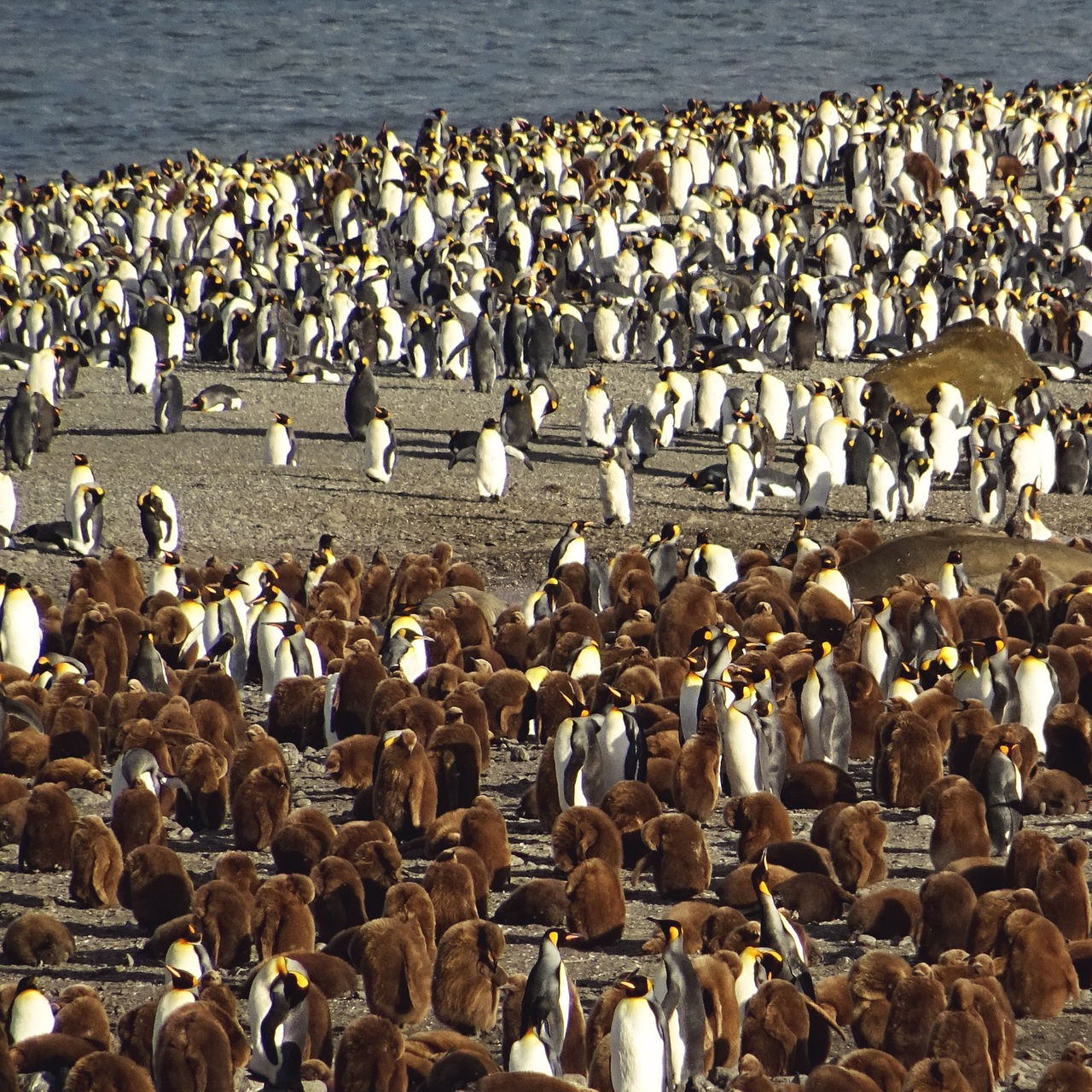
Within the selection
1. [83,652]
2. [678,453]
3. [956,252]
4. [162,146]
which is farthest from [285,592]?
[162,146]

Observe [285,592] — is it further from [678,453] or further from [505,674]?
[678,453]

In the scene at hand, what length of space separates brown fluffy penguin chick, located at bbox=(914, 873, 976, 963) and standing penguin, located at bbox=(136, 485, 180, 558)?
7.75m

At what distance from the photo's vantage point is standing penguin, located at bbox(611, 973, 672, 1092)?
5.69 m

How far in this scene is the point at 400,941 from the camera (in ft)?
20.7

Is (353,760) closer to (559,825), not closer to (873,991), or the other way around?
(559,825)

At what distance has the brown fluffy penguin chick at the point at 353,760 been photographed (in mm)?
8789

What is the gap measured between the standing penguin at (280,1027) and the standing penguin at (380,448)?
30.7ft

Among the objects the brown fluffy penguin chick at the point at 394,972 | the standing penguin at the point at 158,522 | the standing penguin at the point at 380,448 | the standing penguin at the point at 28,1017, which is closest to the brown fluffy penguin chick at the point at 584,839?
the brown fluffy penguin chick at the point at 394,972

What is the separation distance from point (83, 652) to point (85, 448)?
639 cm

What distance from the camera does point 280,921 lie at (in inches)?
267

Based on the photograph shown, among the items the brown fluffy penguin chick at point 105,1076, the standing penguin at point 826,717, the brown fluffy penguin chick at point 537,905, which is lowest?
the brown fluffy penguin chick at point 105,1076

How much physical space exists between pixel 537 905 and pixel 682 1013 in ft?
4.11

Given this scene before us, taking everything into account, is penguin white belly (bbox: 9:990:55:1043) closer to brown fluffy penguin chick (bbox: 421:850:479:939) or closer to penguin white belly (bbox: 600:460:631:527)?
brown fluffy penguin chick (bbox: 421:850:479:939)

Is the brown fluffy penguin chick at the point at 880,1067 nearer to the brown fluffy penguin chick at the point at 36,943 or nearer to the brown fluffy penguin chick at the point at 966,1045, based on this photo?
the brown fluffy penguin chick at the point at 966,1045
